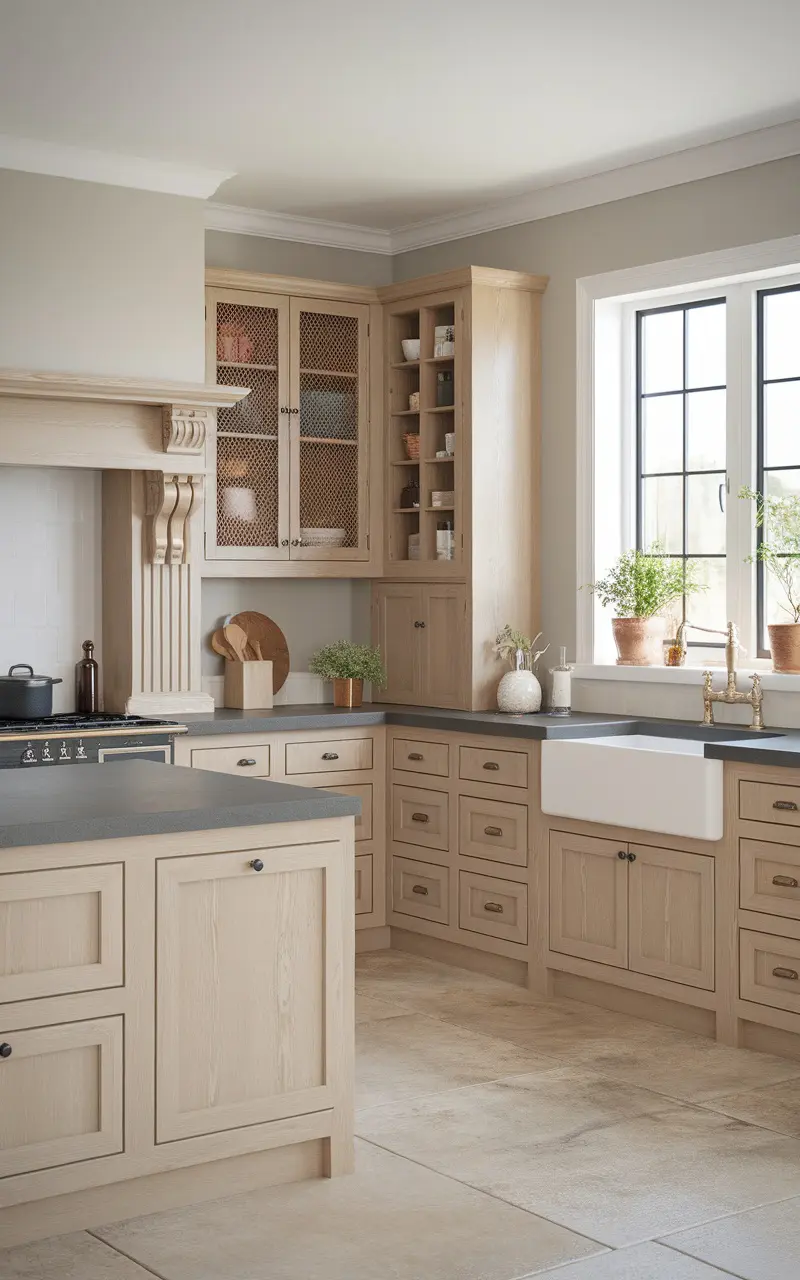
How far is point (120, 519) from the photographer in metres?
5.65

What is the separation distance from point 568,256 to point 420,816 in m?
2.29

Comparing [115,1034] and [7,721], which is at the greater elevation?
[7,721]

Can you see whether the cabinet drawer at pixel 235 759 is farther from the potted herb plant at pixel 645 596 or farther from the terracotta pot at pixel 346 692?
the potted herb plant at pixel 645 596

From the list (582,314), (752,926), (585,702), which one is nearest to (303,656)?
(585,702)

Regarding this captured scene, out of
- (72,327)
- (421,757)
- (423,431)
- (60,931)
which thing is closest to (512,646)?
(421,757)

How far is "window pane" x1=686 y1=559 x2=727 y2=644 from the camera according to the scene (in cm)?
554

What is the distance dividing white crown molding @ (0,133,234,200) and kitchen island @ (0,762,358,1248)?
2.71 meters

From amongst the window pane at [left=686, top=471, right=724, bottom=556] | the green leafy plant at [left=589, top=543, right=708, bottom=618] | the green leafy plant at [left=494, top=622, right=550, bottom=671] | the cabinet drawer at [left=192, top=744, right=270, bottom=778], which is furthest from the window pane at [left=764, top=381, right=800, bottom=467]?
the cabinet drawer at [left=192, top=744, right=270, bottom=778]

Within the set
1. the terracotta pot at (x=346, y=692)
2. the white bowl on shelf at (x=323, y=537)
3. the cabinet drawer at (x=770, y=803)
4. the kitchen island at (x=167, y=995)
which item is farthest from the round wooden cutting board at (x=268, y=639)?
the kitchen island at (x=167, y=995)

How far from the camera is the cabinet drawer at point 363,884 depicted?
5.86m

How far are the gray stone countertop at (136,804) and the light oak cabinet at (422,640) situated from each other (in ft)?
7.57

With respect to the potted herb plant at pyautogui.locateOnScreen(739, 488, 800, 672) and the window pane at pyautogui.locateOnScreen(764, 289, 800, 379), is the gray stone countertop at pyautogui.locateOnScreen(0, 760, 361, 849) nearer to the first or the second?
the potted herb plant at pyautogui.locateOnScreen(739, 488, 800, 672)

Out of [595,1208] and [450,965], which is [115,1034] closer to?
[595,1208]

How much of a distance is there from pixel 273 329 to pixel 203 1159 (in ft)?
12.3
